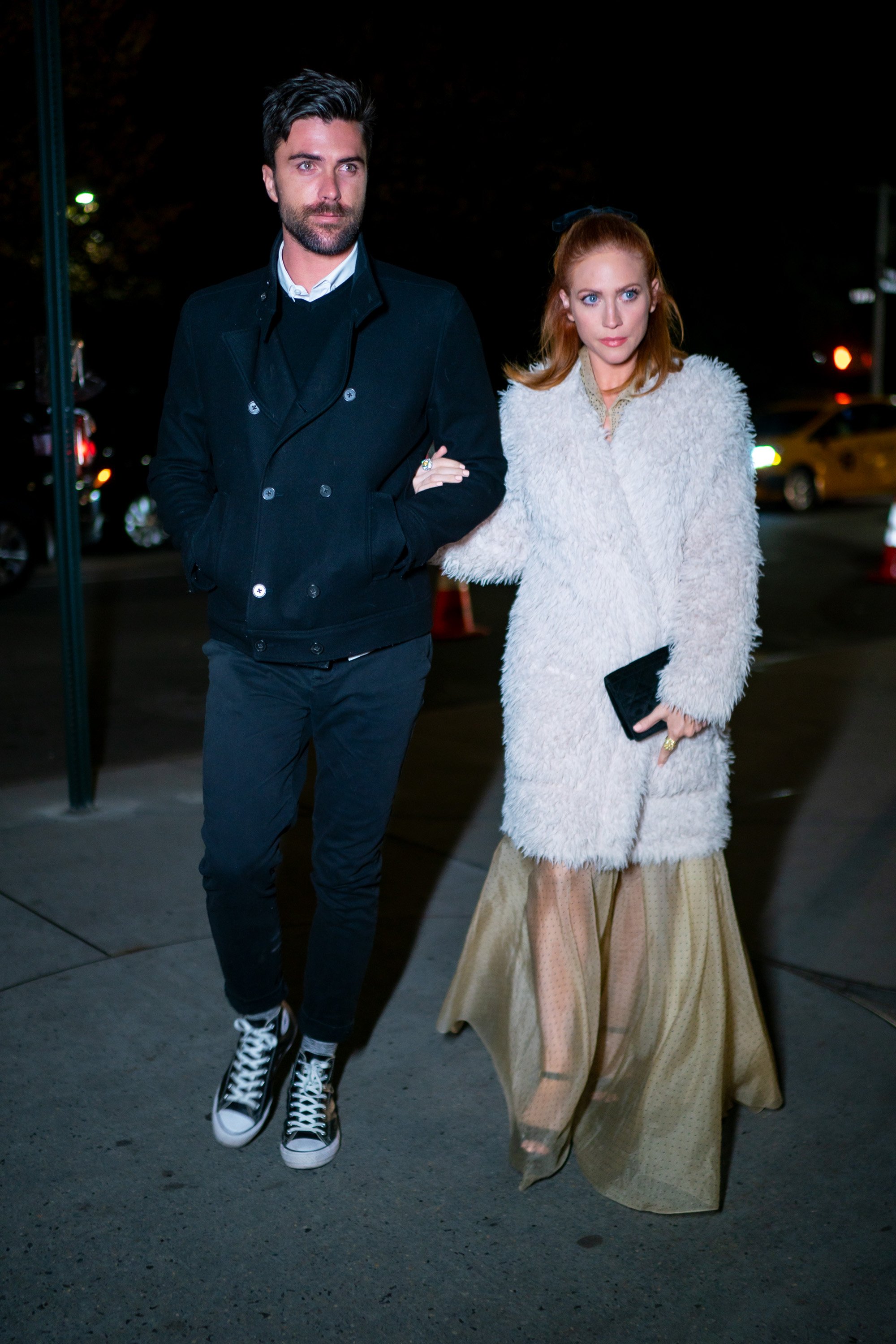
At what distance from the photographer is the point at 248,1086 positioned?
9.46ft

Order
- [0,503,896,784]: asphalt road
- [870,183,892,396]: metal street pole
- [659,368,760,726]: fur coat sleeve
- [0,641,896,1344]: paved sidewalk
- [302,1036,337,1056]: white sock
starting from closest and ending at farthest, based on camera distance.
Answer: [0,641,896,1344]: paved sidewalk
[659,368,760,726]: fur coat sleeve
[302,1036,337,1056]: white sock
[0,503,896,784]: asphalt road
[870,183,892,396]: metal street pole

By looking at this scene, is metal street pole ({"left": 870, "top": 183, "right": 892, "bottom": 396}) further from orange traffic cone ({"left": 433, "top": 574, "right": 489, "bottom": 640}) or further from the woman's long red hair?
the woman's long red hair

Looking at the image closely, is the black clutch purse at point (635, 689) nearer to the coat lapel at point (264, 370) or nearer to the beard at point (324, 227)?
the coat lapel at point (264, 370)

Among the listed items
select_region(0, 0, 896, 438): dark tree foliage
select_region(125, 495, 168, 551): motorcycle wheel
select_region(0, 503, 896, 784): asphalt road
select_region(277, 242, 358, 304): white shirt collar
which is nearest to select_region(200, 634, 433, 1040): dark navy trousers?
select_region(277, 242, 358, 304): white shirt collar

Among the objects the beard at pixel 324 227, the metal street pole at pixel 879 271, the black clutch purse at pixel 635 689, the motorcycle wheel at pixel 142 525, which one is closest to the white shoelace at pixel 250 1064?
the black clutch purse at pixel 635 689

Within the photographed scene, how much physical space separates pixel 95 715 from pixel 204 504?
15.2ft

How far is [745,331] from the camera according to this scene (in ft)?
108

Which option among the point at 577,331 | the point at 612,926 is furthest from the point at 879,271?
the point at 612,926

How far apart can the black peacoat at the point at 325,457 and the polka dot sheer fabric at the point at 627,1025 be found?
2.43 feet

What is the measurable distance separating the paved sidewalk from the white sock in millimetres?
199

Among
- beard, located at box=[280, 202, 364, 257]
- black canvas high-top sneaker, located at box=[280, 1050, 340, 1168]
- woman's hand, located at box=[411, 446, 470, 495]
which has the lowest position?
black canvas high-top sneaker, located at box=[280, 1050, 340, 1168]

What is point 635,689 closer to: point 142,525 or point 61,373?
point 61,373

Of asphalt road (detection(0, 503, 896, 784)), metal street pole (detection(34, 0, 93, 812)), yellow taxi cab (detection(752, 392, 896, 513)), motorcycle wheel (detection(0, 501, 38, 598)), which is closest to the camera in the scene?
metal street pole (detection(34, 0, 93, 812))

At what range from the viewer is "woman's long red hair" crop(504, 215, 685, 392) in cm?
272
